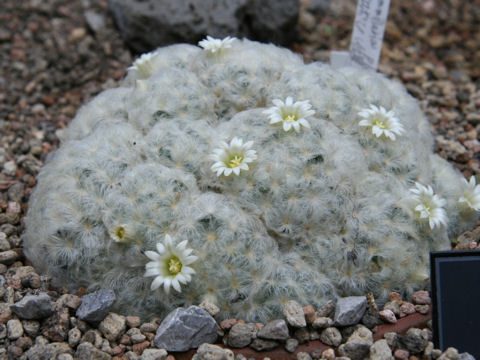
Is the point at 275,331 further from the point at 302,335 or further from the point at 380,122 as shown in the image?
the point at 380,122

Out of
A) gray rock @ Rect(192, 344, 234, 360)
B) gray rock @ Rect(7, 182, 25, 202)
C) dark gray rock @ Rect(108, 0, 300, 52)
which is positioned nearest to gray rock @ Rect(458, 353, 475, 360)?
gray rock @ Rect(192, 344, 234, 360)

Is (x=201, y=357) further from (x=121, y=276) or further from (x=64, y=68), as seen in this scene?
(x=64, y=68)

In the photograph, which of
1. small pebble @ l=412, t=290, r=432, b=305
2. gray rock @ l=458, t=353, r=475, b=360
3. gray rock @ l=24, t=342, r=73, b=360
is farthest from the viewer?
small pebble @ l=412, t=290, r=432, b=305

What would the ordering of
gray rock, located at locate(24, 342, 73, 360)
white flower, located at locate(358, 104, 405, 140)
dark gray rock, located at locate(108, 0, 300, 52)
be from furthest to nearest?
1. dark gray rock, located at locate(108, 0, 300, 52)
2. white flower, located at locate(358, 104, 405, 140)
3. gray rock, located at locate(24, 342, 73, 360)

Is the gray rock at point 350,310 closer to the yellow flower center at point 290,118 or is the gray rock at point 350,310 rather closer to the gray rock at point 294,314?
the gray rock at point 294,314

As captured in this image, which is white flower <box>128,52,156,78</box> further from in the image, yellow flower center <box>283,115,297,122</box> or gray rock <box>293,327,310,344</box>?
gray rock <box>293,327,310,344</box>

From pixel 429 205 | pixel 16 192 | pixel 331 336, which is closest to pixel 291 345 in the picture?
pixel 331 336

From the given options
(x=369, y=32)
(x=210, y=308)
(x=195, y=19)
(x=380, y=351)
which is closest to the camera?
(x=380, y=351)
